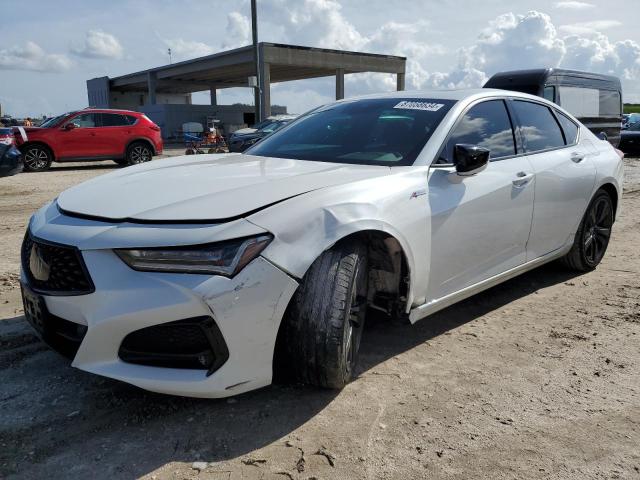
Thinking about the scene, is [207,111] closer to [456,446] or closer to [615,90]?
[615,90]

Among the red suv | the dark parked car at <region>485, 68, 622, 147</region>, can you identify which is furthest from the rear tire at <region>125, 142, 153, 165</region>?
the dark parked car at <region>485, 68, 622, 147</region>

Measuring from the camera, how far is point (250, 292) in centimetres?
220

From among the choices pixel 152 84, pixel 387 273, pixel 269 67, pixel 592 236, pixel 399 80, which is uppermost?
pixel 269 67

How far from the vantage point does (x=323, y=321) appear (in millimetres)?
2428

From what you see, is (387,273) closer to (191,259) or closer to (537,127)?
(191,259)

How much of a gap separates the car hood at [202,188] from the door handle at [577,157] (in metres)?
2.06

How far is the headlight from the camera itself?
7.11 ft

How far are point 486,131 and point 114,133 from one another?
13.1 metres

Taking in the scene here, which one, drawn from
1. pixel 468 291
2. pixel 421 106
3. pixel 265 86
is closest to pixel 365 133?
pixel 421 106

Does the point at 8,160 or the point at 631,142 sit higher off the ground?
the point at 8,160

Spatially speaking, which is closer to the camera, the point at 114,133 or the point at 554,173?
the point at 554,173

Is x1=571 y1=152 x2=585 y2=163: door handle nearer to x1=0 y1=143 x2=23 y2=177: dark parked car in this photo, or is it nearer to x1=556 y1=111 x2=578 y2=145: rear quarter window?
x1=556 y1=111 x2=578 y2=145: rear quarter window

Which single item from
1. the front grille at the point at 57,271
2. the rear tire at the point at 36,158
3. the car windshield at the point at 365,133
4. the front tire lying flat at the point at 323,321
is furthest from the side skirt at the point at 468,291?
the rear tire at the point at 36,158

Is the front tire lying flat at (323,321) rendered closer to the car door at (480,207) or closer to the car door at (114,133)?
the car door at (480,207)
